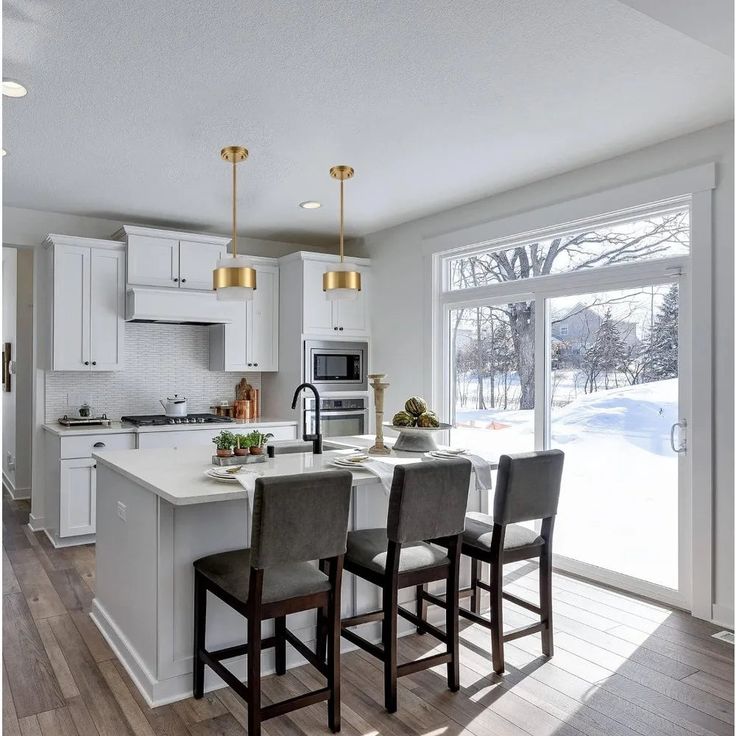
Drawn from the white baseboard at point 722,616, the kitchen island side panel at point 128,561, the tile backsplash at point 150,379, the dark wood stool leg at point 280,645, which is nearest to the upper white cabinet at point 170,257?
the tile backsplash at point 150,379

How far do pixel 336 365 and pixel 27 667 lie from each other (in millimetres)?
3499

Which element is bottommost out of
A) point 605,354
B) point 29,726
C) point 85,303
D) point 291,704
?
point 29,726

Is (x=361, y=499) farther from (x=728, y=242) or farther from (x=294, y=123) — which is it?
(x=728, y=242)

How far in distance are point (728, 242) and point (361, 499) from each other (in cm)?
224

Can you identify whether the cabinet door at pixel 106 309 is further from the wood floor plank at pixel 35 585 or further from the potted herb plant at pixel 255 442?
the potted herb plant at pixel 255 442

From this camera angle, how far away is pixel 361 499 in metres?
3.08

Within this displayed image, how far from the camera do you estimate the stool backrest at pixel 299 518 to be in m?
2.22

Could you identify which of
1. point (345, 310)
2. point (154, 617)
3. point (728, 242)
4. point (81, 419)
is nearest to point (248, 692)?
point (154, 617)

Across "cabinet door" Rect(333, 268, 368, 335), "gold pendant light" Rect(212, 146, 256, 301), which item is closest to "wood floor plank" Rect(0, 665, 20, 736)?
"gold pendant light" Rect(212, 146, 256, 301)

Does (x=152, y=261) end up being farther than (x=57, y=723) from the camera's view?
Yes

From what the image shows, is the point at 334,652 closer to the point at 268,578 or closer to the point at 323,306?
the point at 268,578

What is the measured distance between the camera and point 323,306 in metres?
5.77

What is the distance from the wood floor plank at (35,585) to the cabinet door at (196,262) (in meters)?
2.30

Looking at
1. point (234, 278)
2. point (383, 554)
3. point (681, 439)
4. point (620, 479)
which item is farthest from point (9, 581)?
point (681, 439)
